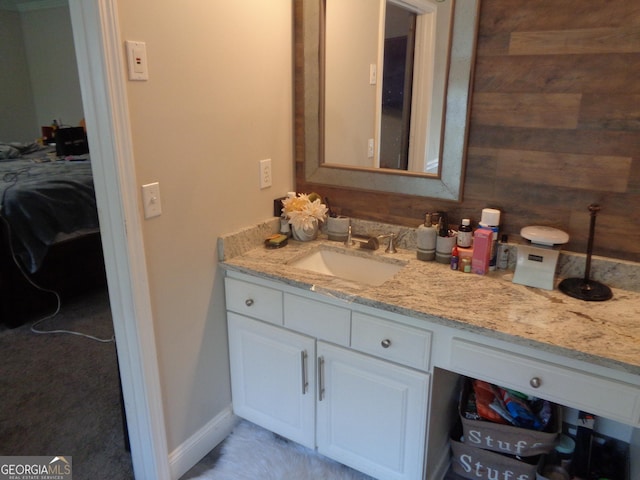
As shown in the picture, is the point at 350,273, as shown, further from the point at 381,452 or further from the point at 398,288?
the point at 381,452

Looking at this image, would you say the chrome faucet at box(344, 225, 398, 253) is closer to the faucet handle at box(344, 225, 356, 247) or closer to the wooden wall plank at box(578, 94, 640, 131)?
the faucet handle at box(344, 225, 356, 247)

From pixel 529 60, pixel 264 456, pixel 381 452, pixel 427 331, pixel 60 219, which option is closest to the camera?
pixel 427 331

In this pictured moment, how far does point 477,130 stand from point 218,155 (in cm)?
94

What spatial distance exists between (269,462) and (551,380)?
3.76ft

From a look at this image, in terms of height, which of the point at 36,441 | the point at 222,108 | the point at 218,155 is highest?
the point at 222,108

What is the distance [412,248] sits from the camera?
1.92m

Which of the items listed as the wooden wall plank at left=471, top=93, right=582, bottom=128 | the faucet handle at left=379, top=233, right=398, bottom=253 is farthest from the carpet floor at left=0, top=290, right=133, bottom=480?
the wooden wall plank at left=471, top=93, right=582, bottom=128

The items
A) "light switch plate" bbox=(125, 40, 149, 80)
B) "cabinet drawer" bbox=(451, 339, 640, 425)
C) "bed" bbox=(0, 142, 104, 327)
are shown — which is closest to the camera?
"cabinet drawer" bbox=(451, 339, 640, 425)

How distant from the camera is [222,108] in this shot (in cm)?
170

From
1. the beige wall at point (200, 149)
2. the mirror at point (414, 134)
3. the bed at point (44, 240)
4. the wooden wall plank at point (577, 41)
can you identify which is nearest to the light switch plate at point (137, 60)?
the beige wall at point (200, 149)

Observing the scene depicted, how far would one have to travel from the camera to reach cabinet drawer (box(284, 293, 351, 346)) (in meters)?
1.58

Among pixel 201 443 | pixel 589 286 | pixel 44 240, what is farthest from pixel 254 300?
pixel 44 240

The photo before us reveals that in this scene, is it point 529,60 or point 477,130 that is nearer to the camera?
point 529,60

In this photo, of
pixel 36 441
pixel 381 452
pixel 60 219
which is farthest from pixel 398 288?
pixel 60 219
